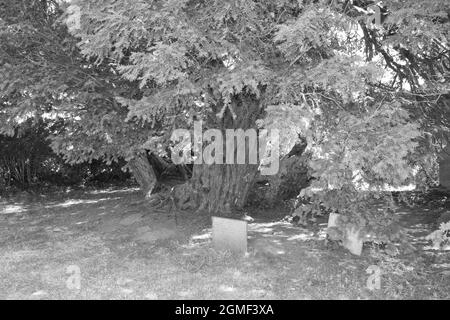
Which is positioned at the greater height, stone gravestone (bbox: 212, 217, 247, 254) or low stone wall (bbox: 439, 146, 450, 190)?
low stone wall (bbox: 439, 146, 450, 190)

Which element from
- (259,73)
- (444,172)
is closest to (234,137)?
(259,73)

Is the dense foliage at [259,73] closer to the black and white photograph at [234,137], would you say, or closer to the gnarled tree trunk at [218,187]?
the black and white photograph at [234,137]

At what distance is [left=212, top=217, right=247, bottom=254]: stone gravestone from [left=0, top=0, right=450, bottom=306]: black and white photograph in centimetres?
2

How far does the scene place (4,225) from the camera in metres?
7.96

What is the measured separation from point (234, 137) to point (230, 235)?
6.54 feet

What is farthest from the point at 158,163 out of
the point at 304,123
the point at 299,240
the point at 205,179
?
the point at 304,123

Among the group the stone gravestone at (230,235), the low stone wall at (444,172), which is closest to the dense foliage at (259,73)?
the stone gravestone at (230,235)

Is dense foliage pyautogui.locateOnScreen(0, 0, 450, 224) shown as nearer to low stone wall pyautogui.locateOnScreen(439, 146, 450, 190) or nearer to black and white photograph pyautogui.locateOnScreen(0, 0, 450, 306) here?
black and white photograph pyautogui.locateOnScreen(0, 0, 450, 306)

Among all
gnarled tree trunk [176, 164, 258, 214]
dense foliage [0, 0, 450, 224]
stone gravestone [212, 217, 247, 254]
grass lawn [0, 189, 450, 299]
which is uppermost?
dense foliage [0, 0, 450, 224]

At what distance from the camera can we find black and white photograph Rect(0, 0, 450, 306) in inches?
184

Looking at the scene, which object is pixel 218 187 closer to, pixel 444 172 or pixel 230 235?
pixel 230 235

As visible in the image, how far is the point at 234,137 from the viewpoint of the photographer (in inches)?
292

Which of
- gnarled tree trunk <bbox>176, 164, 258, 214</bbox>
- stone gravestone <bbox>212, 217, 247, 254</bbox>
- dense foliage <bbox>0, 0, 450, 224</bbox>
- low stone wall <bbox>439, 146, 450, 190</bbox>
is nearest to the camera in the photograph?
dense foliage <bbox>0, 0, 450, 224</bbox>

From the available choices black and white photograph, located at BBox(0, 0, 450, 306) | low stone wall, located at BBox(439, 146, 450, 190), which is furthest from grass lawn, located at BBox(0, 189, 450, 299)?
low stone wall, located at BBox(439, 146, 450, 190)
